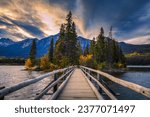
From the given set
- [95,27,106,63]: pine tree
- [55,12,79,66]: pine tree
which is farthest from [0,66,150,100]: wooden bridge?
[95,27,106,63]: pine tree

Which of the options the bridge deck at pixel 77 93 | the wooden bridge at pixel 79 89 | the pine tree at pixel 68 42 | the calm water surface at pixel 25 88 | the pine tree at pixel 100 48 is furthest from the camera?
the pine tree at pixel 100 48

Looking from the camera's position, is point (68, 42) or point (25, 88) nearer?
point (25, 88)

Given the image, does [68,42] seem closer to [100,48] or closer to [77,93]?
[100,48]

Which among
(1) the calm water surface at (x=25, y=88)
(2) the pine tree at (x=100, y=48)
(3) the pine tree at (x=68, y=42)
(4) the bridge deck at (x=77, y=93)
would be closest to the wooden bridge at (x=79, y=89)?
(4) the bridge deck at (x=77, y=93)

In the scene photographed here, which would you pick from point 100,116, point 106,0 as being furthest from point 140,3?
point 100,116

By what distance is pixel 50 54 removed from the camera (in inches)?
3703

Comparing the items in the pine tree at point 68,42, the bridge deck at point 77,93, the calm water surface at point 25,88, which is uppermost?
the pine tree at point 68,42

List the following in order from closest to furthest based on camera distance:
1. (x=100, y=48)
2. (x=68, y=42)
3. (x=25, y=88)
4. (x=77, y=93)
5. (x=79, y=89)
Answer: (x=77, y=93) < (x=79, y=89) < (x=25, y=88) < (x=68, y=42) < (x=100, y=48)

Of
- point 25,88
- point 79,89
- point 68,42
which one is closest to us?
point 79,89

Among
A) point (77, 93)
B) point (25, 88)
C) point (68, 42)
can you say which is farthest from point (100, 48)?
point (77, 93)

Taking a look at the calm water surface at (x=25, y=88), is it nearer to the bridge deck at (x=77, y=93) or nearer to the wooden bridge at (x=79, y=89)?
the wooden bridge at (x=79, y=89)

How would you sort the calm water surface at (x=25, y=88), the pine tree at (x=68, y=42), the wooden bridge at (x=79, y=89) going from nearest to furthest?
the wooden bridge at (x=79, y=89) → the calm water surface at (x=25, y=88) → the pine tree at (x=68, y=42)

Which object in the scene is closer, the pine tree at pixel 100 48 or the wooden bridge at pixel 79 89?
the wooden bridge at pixel 79 89

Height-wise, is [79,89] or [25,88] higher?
[79,89]
